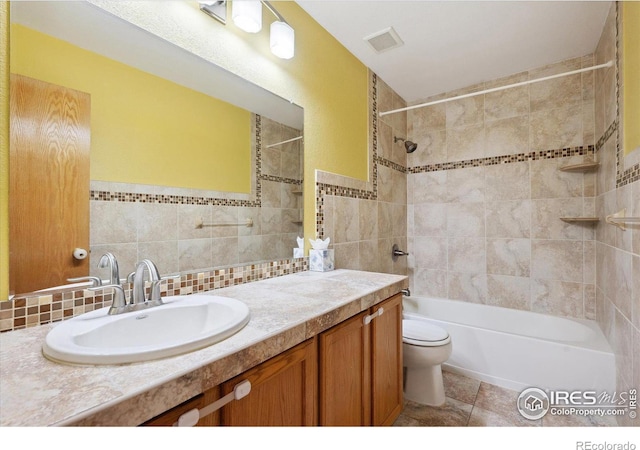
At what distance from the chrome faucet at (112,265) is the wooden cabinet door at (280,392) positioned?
54 cm

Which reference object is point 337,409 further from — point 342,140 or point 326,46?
point 326,46

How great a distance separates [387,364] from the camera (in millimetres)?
1444

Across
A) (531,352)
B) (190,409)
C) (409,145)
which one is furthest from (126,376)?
(409,145)

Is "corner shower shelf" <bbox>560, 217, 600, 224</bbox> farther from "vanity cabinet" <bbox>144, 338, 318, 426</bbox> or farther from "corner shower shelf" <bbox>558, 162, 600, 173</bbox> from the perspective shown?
"vanity cabinet" <bbox>144, 338, 318, 426</bbox>

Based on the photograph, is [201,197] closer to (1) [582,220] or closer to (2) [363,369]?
(2) [363,369]

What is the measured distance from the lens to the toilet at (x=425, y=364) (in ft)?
5.83

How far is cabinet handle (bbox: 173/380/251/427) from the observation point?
0.61m

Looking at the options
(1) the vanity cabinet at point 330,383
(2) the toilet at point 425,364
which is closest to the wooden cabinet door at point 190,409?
(1) the vanity cabinet at point 330,383

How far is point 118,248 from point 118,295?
0.70ft

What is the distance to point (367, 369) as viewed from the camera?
128 centimetres

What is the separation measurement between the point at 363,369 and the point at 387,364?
25 cm

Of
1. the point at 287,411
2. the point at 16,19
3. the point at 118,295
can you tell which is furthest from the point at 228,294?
the point at 16,19

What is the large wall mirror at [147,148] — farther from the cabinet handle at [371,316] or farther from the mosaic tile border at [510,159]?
the mosaic tile border at [510,159]

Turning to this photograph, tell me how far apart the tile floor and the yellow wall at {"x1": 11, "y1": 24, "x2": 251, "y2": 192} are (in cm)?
169
